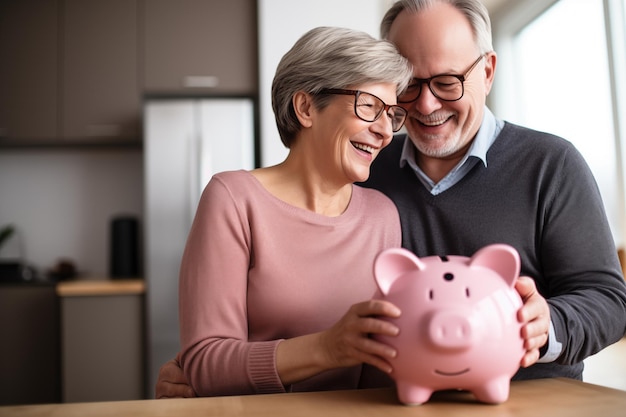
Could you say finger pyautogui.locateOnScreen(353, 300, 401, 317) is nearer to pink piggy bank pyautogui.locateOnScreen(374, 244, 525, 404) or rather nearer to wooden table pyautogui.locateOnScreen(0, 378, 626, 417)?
pink piggy bank pyautogui.locateOnScreen(374, 244, 525, 404)

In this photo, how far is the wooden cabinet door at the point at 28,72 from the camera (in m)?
3.77

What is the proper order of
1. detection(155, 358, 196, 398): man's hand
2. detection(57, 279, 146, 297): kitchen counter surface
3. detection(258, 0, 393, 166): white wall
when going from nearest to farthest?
detection(155, 358, 196, 398): man's hand
detection(57, 279, 146, 297): kitchen counter surface
detection(258, 0, 393, 166): white wall

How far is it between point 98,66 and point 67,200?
923 mm

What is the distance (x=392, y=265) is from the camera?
3.05 feet

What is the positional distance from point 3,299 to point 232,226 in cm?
287

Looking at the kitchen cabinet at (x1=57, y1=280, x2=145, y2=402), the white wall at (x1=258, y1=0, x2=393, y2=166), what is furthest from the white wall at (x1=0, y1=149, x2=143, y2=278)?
the white wall at (x1=258, y1=0, x2=393, y2=166)

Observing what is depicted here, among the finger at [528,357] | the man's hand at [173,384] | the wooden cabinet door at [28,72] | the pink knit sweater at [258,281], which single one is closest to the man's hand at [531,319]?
the finger at [528,357]

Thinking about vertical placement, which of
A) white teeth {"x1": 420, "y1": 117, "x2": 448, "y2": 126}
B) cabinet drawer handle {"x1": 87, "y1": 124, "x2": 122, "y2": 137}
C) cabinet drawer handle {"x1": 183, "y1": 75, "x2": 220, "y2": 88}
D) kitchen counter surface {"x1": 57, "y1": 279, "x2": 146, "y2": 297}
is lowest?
kitchen counter surface {"x1": 57, "y1": 279, "x2": 146, "y2": 297}

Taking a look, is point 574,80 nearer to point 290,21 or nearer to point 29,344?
point 290,21

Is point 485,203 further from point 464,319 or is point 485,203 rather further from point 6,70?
point 6,70

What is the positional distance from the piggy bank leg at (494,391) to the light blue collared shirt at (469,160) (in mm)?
621

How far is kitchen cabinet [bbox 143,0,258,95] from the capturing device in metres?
3.76

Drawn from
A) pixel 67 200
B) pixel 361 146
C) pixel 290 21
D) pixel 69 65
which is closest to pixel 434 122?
pixel 361 146

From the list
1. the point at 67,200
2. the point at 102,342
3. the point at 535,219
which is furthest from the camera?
the point at 67,200
